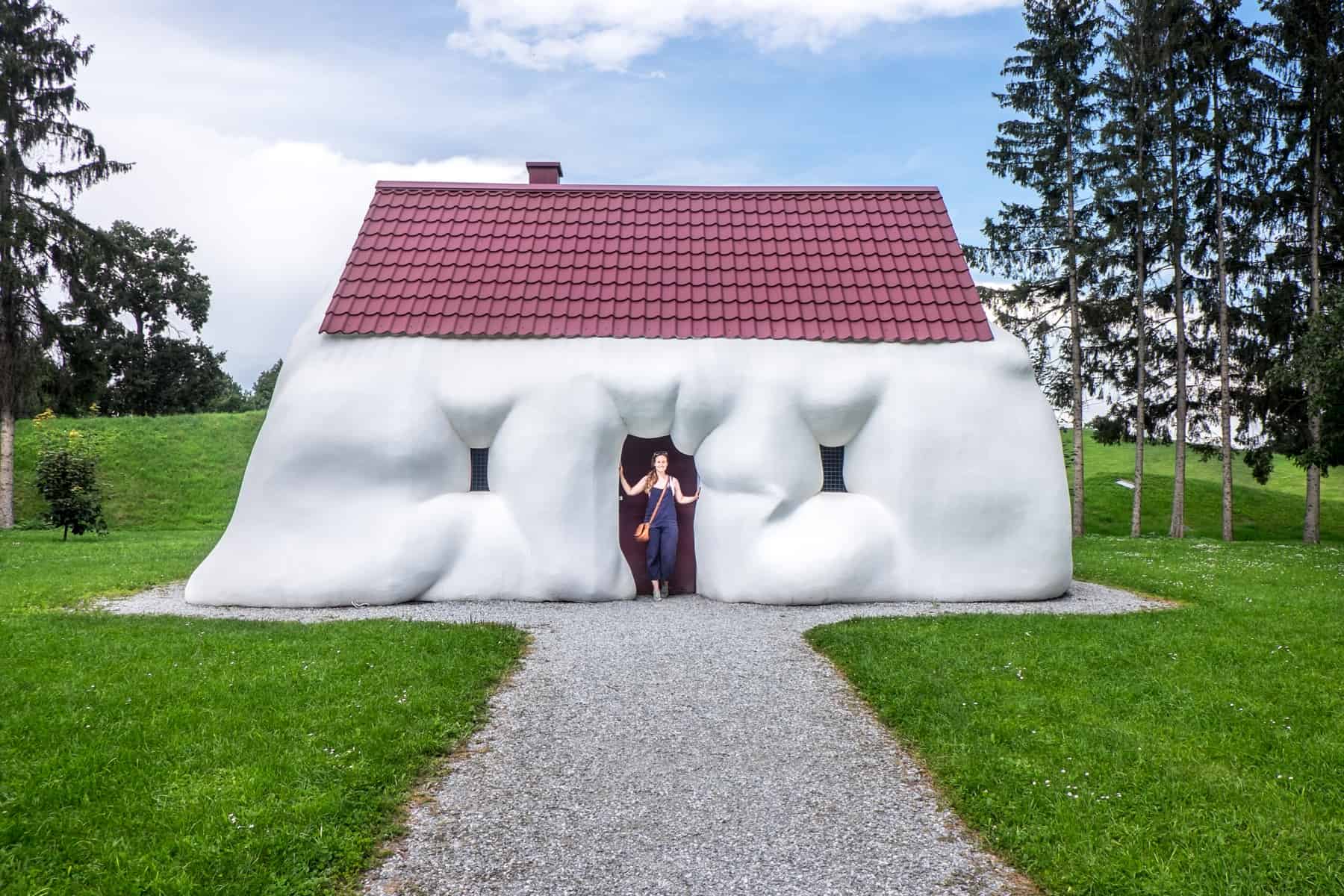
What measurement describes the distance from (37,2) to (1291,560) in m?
29.3

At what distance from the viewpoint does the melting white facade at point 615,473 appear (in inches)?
409

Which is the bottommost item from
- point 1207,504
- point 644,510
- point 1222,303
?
point 1207,504

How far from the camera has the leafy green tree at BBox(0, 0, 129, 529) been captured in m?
21.0

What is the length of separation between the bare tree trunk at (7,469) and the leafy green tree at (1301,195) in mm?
29021

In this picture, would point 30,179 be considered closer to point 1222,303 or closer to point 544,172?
point 544,172

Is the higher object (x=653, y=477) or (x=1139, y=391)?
(x=1139, y=391)

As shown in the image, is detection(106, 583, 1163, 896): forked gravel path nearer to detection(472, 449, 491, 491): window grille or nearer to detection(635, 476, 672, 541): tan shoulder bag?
detection(635, 476, 672, 541): tan shoulder bag

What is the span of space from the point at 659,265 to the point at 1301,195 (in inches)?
714

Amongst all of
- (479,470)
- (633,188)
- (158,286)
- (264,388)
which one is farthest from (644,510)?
(264,388)

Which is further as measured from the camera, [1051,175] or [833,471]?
[1051,175]

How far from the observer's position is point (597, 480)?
35.1 ft

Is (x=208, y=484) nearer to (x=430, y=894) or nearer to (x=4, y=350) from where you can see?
(x=4, y=350)

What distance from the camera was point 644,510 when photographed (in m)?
11.6

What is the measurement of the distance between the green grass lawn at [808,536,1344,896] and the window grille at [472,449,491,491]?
4.67 meters
